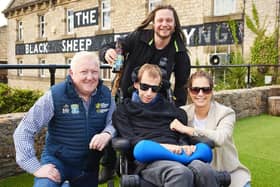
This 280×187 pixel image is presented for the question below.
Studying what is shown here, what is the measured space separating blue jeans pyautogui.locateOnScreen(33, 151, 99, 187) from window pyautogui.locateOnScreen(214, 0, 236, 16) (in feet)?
32.9

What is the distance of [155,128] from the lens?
256cm

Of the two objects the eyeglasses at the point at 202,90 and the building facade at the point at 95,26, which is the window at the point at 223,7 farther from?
the eyeglasses at the point at 202,90

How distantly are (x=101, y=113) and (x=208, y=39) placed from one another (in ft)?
33.4

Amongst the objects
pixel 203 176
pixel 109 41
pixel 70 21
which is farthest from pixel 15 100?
pixel 70 21

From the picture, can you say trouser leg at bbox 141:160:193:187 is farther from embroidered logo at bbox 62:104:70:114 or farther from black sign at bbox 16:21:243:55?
black sign at bbox 16:21:243:55

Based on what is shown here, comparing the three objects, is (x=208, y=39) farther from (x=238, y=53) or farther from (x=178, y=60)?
(x=178, y=60)

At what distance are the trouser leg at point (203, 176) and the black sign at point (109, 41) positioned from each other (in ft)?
15.6

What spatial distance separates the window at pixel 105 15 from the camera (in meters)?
16.7

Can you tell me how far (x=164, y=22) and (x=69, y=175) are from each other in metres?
1.48

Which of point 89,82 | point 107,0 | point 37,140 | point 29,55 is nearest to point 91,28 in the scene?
point 107,0

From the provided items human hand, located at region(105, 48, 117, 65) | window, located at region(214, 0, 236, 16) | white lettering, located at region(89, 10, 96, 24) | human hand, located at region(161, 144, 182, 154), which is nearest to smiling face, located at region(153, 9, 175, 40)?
human hand, located at region(105, 48, 117, 65)

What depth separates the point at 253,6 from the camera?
34.9 ft

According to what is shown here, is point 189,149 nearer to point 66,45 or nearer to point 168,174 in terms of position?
point 168,174

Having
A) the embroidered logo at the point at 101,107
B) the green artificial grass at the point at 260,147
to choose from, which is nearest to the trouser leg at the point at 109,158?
the embroidered logo at the point at 101,107
